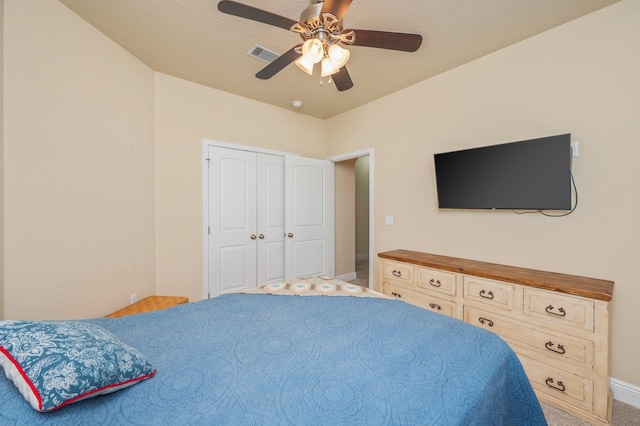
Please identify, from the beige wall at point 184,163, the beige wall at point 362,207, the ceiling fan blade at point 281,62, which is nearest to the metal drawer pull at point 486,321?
the ceiling fan blade at point 281,62

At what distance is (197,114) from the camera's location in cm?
315

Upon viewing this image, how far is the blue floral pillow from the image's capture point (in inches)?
28.3

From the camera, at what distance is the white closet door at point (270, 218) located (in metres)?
3.64

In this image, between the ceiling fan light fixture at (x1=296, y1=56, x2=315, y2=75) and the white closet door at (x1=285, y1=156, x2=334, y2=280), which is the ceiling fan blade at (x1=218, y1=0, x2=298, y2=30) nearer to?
the ceiling fan light fixture at (x1=296, y1=56, x2=315, y2=75)

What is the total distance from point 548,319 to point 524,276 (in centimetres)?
31

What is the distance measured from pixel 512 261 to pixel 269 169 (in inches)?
117

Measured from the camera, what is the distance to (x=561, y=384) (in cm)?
175

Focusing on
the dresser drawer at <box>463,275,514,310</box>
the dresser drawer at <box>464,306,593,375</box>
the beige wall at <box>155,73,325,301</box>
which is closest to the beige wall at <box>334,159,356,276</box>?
the beige wall at <box>155,73,325,301</box>

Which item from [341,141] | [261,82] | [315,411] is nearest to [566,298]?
[315,411]

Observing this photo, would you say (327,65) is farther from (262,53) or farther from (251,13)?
(262,53)

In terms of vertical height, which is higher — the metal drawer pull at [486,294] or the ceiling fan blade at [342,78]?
the ceiling fan blade at [342,78]

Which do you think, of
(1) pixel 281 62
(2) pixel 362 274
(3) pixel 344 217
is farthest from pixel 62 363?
(2) pixel 362 274

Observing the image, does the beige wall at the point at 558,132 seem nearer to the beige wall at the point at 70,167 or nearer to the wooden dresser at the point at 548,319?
the wooden dresser at the point at 548,319

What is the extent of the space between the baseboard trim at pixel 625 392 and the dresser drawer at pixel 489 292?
2.69ft
